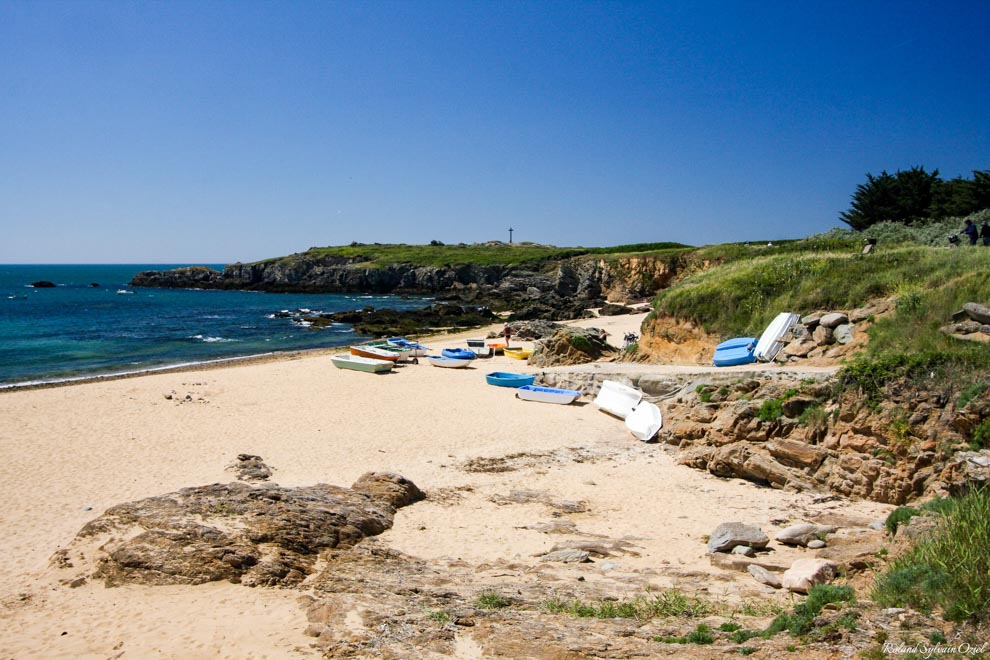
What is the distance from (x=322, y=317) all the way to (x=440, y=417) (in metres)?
35.2

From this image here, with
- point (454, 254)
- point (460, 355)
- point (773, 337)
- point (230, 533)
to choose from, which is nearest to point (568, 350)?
point (460, 355)

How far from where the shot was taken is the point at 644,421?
1520 cm

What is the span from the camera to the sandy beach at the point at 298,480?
6.79 meters

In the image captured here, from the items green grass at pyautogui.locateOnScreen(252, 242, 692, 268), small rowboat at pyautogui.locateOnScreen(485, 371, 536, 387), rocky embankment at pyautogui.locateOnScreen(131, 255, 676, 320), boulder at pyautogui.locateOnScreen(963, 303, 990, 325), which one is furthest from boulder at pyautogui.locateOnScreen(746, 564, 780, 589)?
green grass at pyautogui.locateOnScreen(252, 242, 692, 268)

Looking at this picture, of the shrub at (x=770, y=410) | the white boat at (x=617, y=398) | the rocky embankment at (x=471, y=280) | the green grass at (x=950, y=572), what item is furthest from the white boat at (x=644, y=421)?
the rocky embankment at (x=471, y=280)

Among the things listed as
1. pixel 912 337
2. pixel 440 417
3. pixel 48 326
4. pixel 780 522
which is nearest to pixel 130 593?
pixel 780 522

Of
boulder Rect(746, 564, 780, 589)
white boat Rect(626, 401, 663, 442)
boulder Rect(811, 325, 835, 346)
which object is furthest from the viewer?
boulder Rect(811, 325, 835, 346)

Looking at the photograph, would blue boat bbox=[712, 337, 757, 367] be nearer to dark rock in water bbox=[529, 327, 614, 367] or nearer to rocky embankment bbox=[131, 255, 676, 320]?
dark rock in water bbox=[529, 327, 614, 367]

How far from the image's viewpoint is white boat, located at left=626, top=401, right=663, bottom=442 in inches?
582

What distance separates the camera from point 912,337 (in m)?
14.8

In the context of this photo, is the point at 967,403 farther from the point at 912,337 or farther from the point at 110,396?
the point at 110,396

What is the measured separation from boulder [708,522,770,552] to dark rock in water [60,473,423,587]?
16.2 feet

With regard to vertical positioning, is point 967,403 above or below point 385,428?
above

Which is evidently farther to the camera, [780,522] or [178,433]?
[178,433]
